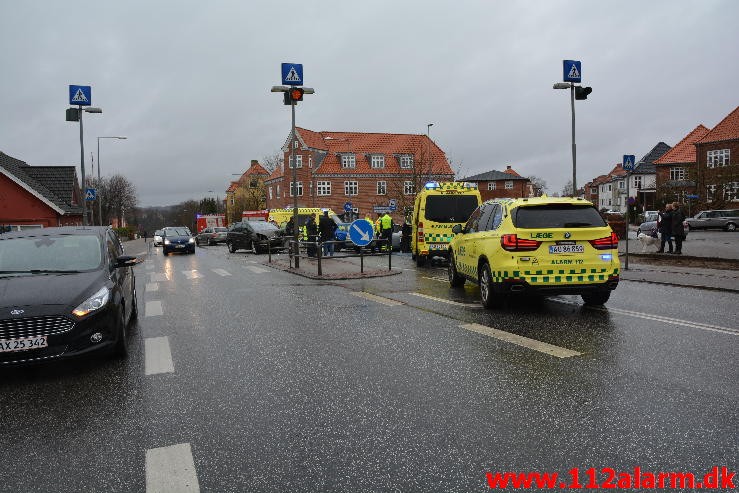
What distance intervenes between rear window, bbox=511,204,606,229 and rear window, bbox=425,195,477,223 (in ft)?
30.0

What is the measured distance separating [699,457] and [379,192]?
66.6 metres

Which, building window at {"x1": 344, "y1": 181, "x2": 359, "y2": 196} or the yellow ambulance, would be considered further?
building window at {"x1": 344, "y1": 181, "x2": 359, "y2": 196}

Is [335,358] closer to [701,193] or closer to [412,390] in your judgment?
[412,390]

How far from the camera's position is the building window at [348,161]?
6906 cm

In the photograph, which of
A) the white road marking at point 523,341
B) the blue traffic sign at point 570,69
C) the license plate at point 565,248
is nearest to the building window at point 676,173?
the blue traffic sign at point 570,69

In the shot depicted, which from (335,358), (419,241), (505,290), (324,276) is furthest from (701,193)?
(335,358)

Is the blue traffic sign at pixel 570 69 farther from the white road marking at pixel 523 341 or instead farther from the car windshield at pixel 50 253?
the car windshield at pixel 50 253

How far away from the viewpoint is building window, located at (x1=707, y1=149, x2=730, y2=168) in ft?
195

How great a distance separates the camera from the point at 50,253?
6902 millimetres

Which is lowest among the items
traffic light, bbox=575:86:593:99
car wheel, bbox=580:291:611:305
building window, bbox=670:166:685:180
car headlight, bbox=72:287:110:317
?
car wheel, bbox=580:291:611:305

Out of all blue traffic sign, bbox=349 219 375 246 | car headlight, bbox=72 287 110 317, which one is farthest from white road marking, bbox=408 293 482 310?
car headlight, bbox=72 287 110 317

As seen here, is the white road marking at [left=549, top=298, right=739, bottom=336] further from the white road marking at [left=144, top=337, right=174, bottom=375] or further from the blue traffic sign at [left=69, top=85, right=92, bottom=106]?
the blue traffic sign at [left=69, top=85, right=92, bottom=106]

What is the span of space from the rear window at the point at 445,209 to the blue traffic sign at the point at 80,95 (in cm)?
1419

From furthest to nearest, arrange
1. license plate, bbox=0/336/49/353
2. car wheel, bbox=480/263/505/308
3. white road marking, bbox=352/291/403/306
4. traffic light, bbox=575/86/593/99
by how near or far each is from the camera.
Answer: traffic light, bbox=575/86/593/99 → white road marking, bbox=352/291/403/306 → car wheel, bbox=480/263/505/308 → license plate, bbox=0/336/49/353
